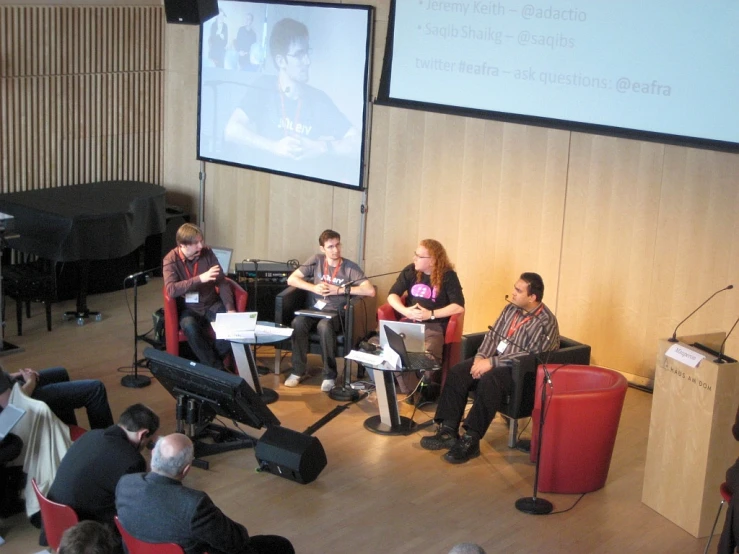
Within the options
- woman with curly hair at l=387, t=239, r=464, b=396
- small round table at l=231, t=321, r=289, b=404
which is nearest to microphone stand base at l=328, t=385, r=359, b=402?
small round table at l=231, t=321, r=289, b=404

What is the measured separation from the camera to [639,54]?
22.8 ft

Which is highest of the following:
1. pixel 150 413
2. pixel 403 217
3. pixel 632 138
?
pixel 632 138

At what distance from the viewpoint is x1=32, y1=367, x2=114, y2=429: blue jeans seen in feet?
19.0

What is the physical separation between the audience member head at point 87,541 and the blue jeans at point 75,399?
97.4 inches

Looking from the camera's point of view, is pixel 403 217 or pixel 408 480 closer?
pixel 408 480

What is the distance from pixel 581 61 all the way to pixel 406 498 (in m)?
3.36

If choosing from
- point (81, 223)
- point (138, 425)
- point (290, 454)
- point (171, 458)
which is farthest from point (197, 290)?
point (171, 458)

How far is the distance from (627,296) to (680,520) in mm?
2250

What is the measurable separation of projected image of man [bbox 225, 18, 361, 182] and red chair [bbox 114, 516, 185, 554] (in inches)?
200

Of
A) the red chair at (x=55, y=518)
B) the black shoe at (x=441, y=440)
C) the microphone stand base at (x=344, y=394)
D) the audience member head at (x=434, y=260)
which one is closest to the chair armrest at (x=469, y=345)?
the audience member head at (x=434, y=260)

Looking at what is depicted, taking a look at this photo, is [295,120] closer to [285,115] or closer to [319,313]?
[285,115]

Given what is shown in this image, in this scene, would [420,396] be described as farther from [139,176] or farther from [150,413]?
[139,176]

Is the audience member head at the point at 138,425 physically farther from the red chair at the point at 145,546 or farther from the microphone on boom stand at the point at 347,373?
the microphone on boom stand at the point at 347,373

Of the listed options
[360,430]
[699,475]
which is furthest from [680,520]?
[360,430]
